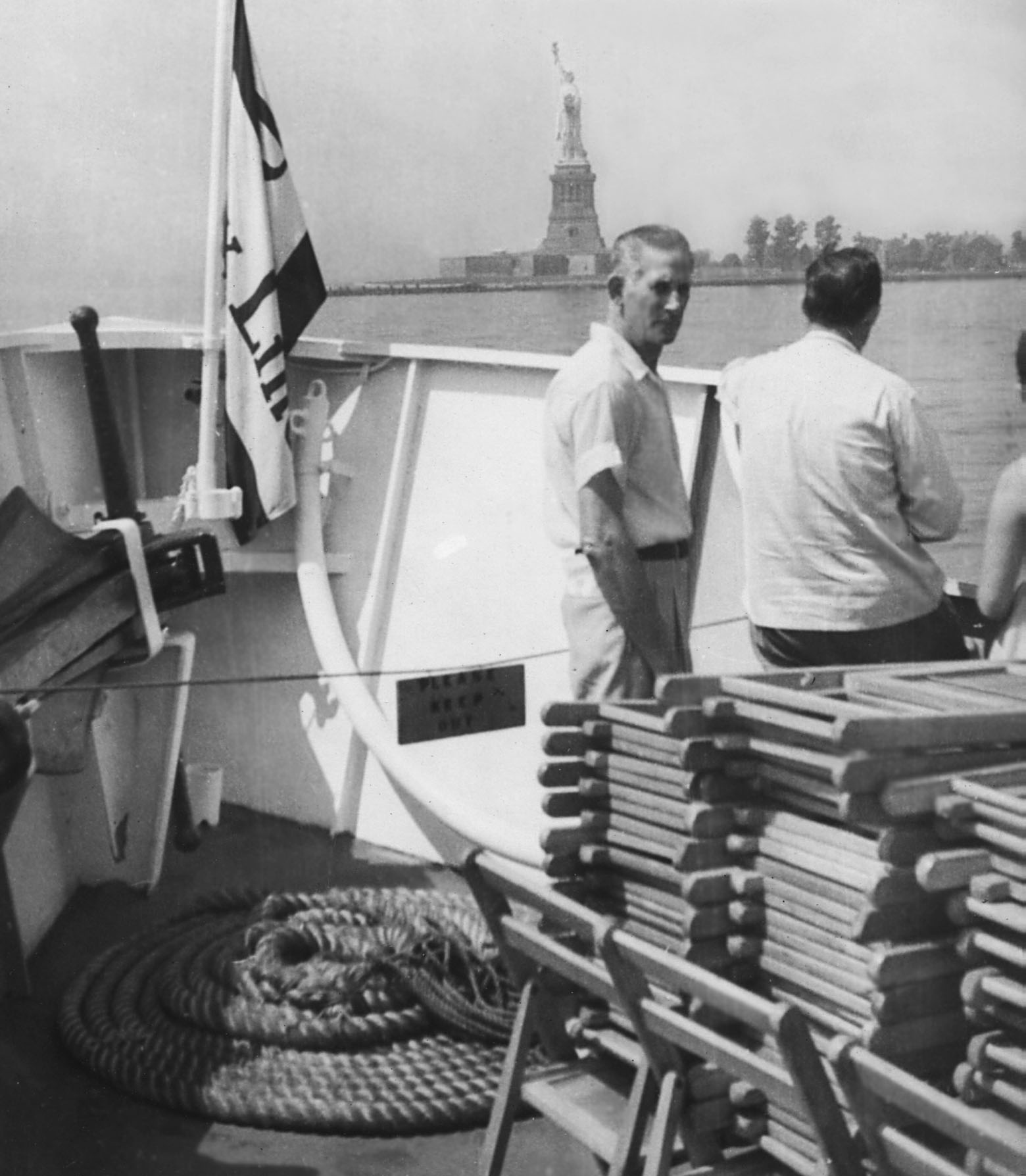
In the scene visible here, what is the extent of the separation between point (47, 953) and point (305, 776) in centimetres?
126

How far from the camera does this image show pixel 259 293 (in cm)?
530

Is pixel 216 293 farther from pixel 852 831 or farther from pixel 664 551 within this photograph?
pixel 852 831


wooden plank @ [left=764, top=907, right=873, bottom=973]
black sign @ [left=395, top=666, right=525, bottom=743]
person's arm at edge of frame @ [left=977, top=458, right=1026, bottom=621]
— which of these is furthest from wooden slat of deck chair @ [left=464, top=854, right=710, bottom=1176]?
black sign @ [left=395, top=666, right=525, bottom=743]

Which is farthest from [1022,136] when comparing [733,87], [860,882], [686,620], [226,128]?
[860,882]

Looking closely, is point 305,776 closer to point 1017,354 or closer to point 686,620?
point 686,620

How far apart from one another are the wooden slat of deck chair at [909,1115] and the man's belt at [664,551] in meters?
1.65

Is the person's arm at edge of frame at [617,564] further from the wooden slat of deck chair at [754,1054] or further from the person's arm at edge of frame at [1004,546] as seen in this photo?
the wooden slat of deck chair at [754,1054]

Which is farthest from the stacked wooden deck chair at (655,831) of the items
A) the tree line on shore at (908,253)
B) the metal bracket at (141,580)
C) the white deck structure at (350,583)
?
the tree line on shore at (908,253)

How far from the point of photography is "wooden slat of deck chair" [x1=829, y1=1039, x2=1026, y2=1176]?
5.96ft

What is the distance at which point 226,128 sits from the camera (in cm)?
538

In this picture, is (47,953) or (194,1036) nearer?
(194,1036)

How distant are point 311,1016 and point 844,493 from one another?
6.07 feet

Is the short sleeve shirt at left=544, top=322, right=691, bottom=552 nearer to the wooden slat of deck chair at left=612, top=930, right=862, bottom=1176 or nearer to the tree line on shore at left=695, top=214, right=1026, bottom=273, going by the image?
the wooden slat of deck chair at left=612, top=930, right=862, bottom=1176

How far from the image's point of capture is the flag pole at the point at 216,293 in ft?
17.3
